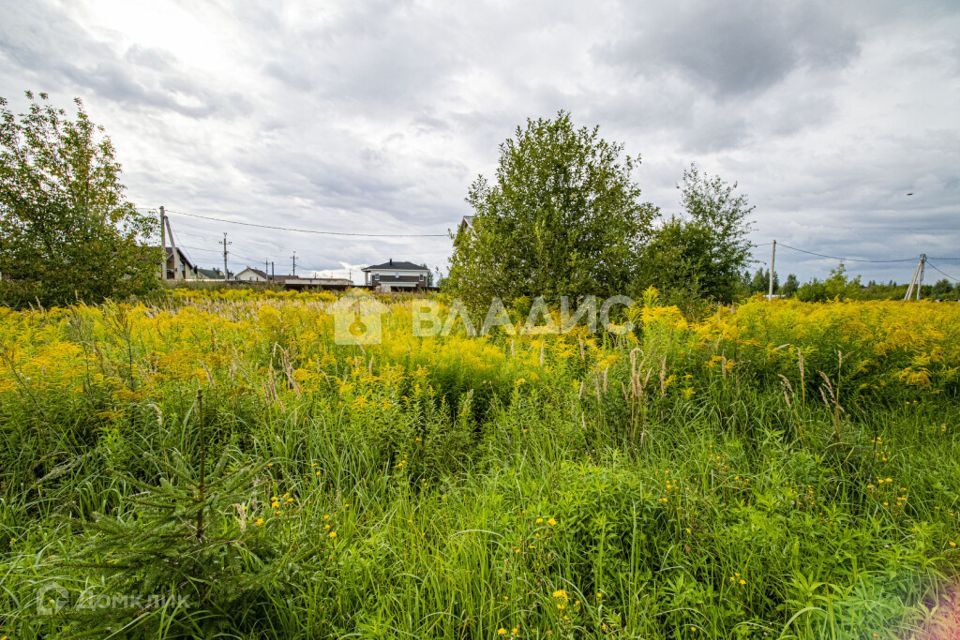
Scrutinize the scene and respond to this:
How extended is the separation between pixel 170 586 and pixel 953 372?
6.01 meters

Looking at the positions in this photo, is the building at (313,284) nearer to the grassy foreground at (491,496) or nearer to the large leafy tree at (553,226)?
the large leafy tree at (553,226)

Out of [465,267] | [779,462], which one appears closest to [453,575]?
[779,462]

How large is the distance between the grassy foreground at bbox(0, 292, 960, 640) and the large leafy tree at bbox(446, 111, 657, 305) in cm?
264

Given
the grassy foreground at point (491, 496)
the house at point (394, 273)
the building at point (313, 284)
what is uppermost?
the house at point (394, 273)

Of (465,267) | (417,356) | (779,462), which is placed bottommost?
(779,462)

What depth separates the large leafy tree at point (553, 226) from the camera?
674 cm

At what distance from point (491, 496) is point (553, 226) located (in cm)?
530

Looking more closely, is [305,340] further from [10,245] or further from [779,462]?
[10,245]

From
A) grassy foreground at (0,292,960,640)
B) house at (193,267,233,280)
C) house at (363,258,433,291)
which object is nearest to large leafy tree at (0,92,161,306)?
grassy foreground at (0,292,960,640)

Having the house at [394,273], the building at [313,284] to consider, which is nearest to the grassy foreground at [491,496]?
the building at [313,284]

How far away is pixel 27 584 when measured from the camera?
4.97 ft

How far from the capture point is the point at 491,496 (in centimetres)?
237

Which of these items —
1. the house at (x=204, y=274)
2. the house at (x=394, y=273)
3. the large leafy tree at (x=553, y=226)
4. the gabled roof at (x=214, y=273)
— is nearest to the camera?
the large leafy tree at (x=553, y=226)

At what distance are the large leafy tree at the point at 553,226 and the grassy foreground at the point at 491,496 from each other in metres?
2.64
